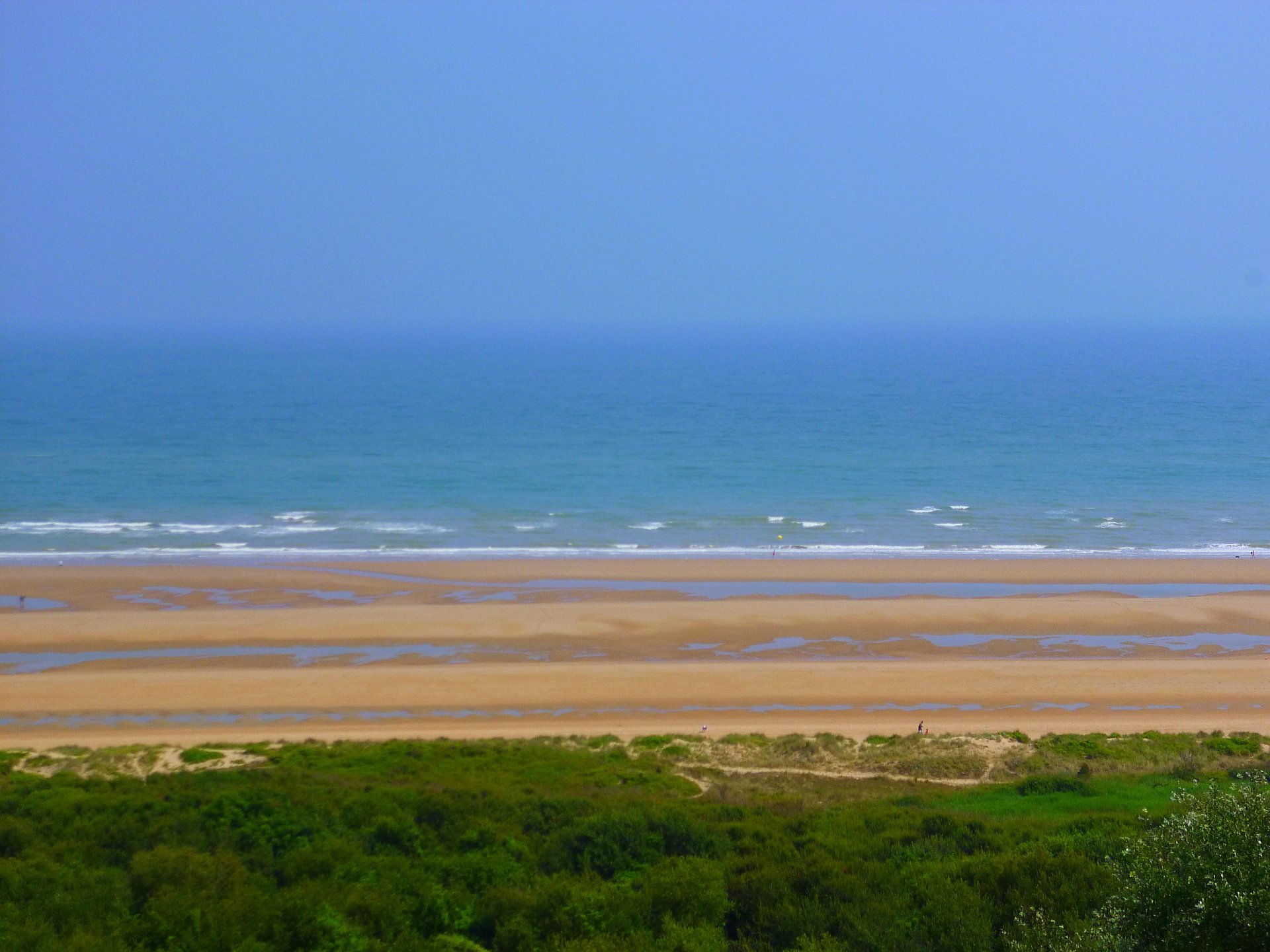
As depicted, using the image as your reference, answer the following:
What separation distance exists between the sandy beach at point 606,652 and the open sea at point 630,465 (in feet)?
12.3

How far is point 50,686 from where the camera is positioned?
23859mm

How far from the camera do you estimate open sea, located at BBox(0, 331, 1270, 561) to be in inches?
1569

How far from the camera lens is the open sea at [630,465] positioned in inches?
1569

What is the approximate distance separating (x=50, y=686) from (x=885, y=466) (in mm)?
42101

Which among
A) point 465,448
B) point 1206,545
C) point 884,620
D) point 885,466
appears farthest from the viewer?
point 465,448

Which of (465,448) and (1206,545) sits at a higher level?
(465,448)

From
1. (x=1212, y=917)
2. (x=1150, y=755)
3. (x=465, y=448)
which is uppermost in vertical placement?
(x=465, y=448)

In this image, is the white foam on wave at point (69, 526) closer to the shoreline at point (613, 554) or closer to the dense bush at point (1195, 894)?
the shoreline at point (613, 554)

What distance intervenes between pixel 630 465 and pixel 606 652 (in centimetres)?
2955

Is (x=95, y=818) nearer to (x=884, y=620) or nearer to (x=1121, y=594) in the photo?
(x=884, y=620)

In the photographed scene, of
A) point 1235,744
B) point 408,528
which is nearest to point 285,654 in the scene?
point 408,528

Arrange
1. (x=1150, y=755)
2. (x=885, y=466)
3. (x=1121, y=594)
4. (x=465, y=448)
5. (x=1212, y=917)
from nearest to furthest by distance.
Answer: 1. (x=1212, y=917)
2. (x=1150, y=755)
3. (x=1121, y=594)
4. (x=885, y=466)
5. (x=465, y=448)

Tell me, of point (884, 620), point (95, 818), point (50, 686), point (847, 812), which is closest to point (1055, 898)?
point (847, 812)

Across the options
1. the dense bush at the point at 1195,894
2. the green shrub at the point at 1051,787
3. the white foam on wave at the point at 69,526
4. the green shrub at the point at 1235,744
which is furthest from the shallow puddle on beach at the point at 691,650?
the dense bush at the point at 1195,894
